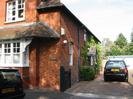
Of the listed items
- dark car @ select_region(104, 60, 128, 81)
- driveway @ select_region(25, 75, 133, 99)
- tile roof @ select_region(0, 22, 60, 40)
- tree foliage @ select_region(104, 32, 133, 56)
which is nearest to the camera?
driveway @ select_region(25, 75, 133, 99)

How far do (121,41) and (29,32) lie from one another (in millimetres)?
65190

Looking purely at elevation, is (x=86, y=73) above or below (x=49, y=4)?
below

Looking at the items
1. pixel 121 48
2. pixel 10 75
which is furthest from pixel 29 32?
pixel 121 48

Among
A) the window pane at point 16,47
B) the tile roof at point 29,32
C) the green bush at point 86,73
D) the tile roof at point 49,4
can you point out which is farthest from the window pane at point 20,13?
the green bush at point 86,73

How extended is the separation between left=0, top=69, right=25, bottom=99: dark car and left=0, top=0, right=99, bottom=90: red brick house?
5499 mm

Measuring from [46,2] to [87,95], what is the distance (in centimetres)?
720

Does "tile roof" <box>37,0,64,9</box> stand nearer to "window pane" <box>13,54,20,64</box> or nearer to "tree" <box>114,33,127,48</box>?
"window pane" <box>13,54,20,64</box>

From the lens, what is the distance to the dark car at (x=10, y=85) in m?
10.2

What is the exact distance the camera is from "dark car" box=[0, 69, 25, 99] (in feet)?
33.4

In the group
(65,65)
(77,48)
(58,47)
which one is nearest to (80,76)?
(77,48)

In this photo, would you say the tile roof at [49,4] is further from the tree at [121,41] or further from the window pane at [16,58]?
the tree at [121,41]

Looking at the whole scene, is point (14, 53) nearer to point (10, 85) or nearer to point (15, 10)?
point (15, 10)

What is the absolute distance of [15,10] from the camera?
18.6 meters

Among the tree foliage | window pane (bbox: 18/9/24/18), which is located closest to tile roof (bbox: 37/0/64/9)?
window pane (bbox: 18/9/24/18)
